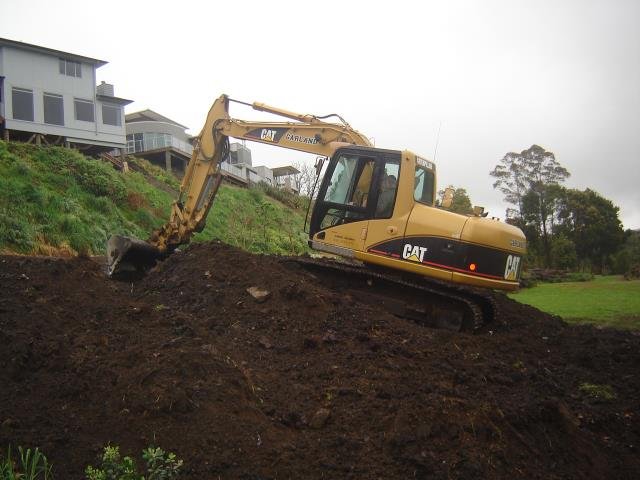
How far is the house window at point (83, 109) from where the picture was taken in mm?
26609

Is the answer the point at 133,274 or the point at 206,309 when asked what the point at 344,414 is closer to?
the point at 206,309

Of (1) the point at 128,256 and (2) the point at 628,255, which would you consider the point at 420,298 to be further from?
(2) the point at 628,255

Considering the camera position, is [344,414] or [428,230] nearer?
[344,414]

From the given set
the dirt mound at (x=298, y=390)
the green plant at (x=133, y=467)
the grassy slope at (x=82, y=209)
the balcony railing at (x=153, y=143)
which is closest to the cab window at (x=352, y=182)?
the dirt mound at (x=298, y=390)

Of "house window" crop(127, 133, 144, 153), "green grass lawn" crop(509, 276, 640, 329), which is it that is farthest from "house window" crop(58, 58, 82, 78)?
"green grass lawn" crop(509, 276, 640, 329)

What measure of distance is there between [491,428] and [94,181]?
18.9 meters

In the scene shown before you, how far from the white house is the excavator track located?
20794mm

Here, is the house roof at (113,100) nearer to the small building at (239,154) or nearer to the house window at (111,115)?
the house window at (111,115)

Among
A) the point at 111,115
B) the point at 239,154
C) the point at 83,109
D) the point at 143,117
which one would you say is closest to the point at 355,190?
the point at 83,109

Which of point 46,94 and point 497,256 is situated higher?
point 46,94

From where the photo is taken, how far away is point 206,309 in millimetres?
7273

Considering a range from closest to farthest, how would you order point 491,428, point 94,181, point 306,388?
point 491,428 < point 306,388 < point 94,181

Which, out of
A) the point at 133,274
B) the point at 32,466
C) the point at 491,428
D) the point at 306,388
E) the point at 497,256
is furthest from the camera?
the point at 133,274

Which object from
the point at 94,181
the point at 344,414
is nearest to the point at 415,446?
the point at 344,414
